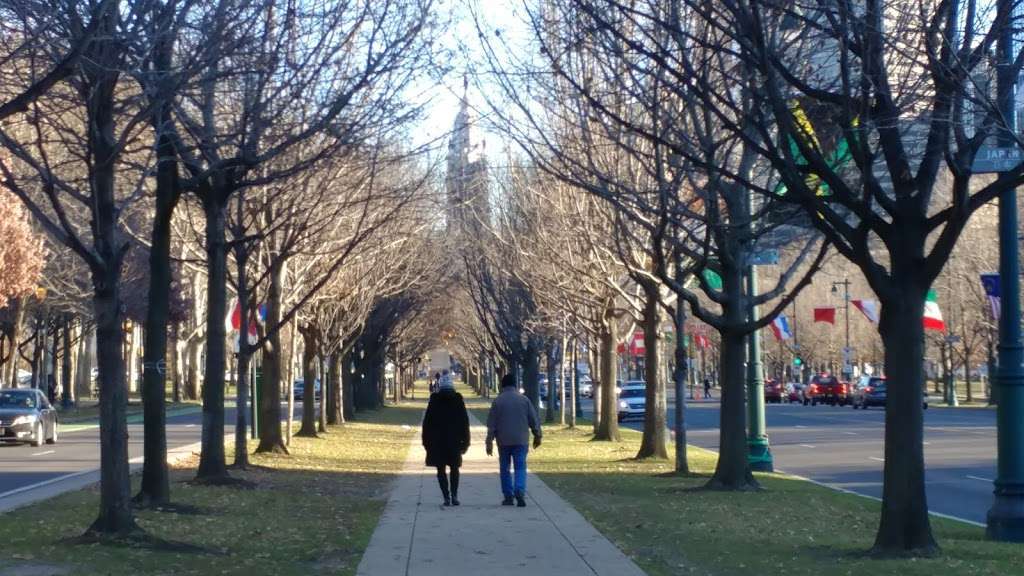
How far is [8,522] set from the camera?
47.6ft

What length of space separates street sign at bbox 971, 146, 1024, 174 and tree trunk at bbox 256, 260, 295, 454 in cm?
1555

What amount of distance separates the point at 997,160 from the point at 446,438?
7.76 m

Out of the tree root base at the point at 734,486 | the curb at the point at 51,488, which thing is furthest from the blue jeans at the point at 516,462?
the curb at the point at 51,488

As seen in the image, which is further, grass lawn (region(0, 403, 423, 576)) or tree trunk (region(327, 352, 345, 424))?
tree trunk (region(327, 352, 345, 424))

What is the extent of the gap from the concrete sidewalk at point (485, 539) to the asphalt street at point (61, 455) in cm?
634

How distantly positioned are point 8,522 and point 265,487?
5662 mm

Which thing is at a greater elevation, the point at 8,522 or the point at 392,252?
the point at 392,252

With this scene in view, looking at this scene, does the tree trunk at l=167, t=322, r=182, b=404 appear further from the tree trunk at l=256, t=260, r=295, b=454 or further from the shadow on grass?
the shadow on grass

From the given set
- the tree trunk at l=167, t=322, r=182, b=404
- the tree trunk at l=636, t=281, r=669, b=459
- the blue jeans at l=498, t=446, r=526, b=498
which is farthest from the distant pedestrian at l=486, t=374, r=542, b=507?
the tree trunk at l=167, t=322, r=182, b=404

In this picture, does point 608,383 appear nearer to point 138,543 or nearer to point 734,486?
point 734,486

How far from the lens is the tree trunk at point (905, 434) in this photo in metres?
11.6

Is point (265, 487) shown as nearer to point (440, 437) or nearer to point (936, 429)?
point (440, 437)

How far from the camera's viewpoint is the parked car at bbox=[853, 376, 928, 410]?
64.3 metres

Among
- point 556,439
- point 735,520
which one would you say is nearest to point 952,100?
point 735,520
